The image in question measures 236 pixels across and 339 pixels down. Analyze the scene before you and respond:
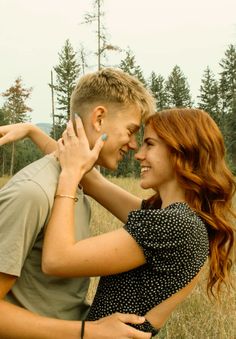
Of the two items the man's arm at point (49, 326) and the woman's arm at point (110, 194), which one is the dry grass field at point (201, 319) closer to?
the woman's arm at point (110, 194)

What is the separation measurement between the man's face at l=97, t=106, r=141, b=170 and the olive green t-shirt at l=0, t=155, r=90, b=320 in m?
0.31

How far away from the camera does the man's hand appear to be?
2.05 m

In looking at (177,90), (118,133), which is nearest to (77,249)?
(118,133)

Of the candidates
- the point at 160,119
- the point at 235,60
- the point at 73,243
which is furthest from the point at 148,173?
the point at 235,60

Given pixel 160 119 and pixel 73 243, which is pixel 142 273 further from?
pixel 160 119

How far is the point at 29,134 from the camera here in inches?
125

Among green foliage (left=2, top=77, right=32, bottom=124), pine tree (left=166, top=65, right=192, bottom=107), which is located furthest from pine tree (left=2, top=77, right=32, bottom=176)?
pine tree (left=166, top=65, right=192, bottom=107)

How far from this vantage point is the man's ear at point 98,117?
2527 millimetres

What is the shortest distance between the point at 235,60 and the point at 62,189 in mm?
61980

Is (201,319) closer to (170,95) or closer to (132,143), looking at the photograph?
(132,143)

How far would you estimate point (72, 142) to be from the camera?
238cm

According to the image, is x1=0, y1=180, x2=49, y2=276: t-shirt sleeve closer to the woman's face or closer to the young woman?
the young woman

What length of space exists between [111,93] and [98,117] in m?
0.16

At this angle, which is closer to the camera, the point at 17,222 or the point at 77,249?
the point at 17,222
